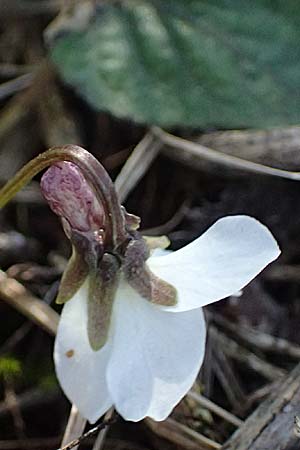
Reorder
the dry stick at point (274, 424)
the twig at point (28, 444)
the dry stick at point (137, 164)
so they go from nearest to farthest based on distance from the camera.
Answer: the dry stick at point (274, 424), the twig at point (28, 444), the dry stick at point (137, 164)

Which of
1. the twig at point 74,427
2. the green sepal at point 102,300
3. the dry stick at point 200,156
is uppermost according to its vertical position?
the green sepal at point 102,300

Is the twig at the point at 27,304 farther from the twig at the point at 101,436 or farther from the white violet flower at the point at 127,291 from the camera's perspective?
the white violet flower at the point at 127,291

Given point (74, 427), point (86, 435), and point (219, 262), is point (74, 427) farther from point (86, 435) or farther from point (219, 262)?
point (219, 262)

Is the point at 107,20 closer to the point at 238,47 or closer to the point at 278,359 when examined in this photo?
the point at 238,47

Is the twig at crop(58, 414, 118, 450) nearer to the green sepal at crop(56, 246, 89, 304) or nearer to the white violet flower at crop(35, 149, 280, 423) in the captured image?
the white violet flower at crop(35, 149, 280, 423)

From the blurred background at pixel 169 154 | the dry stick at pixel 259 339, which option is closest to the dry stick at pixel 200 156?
the blurred background at pixel 169 154

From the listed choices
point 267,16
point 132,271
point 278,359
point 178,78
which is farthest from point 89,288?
point 267,16

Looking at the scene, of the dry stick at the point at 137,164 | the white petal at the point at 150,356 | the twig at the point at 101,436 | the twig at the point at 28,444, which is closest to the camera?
the white petal at the point at 150,356
